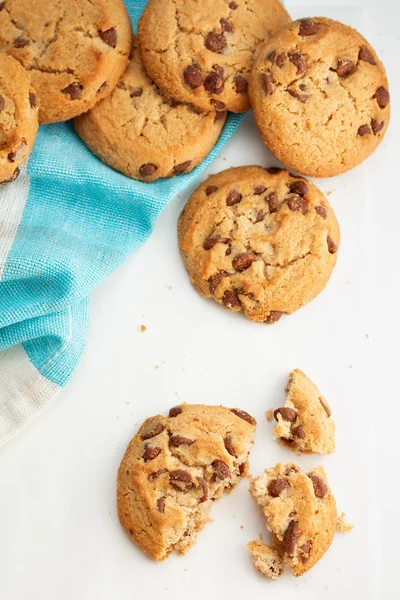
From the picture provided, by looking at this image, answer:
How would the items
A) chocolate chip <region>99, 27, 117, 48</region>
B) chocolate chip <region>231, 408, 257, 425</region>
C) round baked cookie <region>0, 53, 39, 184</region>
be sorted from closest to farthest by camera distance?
round baked cookie <region>0, 53, 39, 184</region> < chocolate chip <region>99, 27, 117, 48</region> < chocolate chip <region>231, 408, 257, 425</region>

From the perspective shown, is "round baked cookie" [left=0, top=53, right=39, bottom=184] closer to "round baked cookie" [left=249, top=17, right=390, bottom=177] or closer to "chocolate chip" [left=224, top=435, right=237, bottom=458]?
"round baked cookie" [left=249, top=17, right=390, bottom=177]

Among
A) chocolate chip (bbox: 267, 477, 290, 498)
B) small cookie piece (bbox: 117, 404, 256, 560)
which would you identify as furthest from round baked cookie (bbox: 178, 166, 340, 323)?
chocolate chip (bbox: 267, 477, 290, 498)

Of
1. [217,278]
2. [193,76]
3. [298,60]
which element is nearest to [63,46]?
[193,76]

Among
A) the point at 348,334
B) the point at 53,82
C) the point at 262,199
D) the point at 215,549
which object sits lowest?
the point at 215,549

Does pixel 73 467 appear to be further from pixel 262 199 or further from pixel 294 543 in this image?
pixel 262 199

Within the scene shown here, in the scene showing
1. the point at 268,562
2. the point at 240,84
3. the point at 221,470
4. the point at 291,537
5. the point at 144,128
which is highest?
the point at 240,84

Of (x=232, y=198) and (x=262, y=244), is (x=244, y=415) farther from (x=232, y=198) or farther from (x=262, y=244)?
(x=232, y=198)

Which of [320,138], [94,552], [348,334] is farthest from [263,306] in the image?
[94,552]
